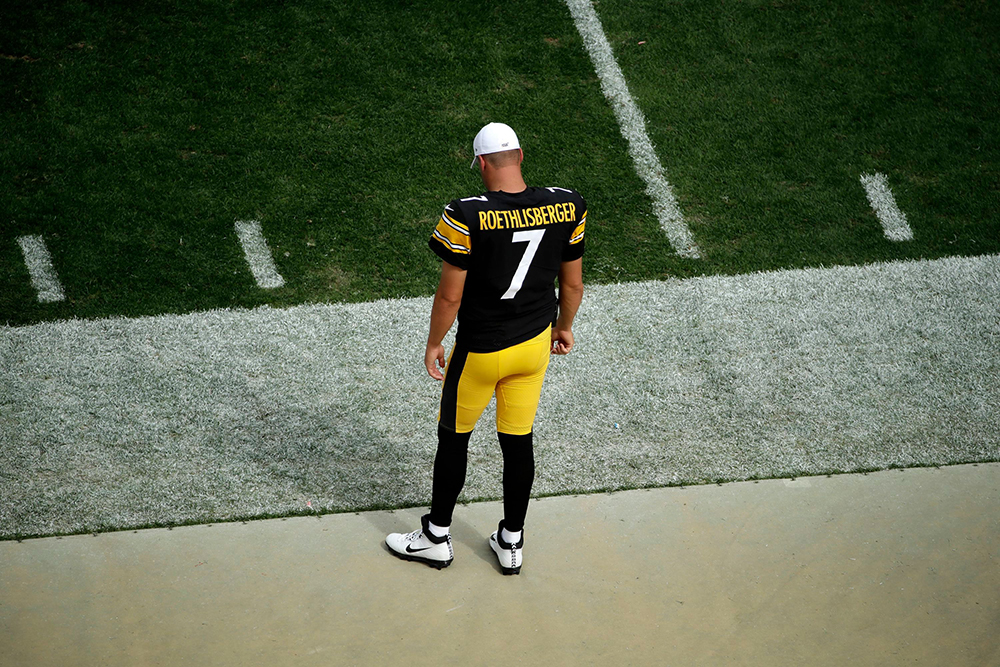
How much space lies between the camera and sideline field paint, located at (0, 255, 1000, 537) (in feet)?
Result: 15.6

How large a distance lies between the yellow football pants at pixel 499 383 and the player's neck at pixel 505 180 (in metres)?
0.64

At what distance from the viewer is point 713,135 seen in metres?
7.61

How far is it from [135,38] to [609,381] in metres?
5.59

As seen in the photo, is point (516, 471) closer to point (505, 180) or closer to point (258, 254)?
point (505, 180)

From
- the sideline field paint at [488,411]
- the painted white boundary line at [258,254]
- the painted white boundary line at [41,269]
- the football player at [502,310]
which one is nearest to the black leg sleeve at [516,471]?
the football player at [502,310]

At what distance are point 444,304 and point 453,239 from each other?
308mm

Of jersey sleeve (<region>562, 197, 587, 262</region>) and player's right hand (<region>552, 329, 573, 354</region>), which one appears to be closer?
jersey sleeve (<region>562, 197, 587, 262</region>)

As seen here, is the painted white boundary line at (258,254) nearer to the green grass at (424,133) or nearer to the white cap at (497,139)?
the green grass at (424,133)

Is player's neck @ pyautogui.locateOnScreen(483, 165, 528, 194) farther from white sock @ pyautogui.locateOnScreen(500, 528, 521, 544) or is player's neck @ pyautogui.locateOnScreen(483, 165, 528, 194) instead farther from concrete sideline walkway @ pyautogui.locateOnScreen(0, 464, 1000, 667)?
concrete sideline walkway @ pyautogui.locateOnScreen(0, 464, 1000, 667)

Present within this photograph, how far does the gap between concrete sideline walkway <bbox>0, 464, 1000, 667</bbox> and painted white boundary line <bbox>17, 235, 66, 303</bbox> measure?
7.46ft

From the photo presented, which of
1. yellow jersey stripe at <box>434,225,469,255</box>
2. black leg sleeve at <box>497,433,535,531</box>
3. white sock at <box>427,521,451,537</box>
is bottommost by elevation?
white sock at <box>427,521,451,537</box>

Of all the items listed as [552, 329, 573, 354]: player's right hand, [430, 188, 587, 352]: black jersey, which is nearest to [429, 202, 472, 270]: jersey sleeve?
[430, 188, 587, 352]: black jersey

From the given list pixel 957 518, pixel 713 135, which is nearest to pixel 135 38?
pixel 713 135

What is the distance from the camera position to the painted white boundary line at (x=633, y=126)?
683 centimetres
